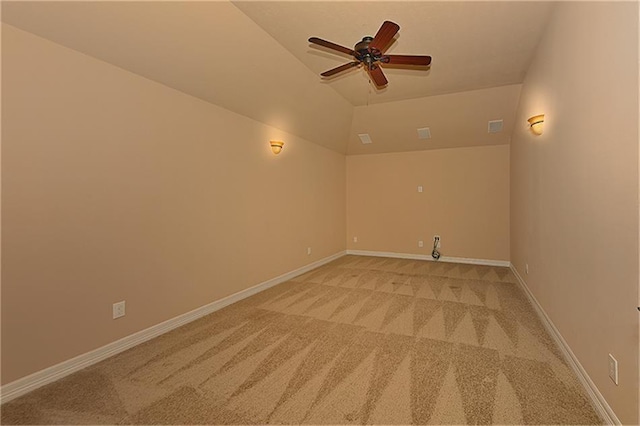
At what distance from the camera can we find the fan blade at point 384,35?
2.14m

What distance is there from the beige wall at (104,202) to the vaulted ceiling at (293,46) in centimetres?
20

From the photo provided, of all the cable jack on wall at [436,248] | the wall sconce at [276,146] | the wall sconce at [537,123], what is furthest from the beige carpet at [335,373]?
the cable jack on wall at [436,248]

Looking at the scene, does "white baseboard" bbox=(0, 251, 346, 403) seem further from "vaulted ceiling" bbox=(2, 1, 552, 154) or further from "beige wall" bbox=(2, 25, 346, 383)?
"vaulted ceiling" bbox=(2, 1, 552, 154)

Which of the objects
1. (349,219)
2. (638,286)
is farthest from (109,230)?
(349,219)

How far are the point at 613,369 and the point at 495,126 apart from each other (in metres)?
4.96

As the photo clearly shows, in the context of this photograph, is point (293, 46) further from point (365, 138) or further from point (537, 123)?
point (365, 138)

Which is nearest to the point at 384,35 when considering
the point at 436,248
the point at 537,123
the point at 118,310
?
the point at 537,123

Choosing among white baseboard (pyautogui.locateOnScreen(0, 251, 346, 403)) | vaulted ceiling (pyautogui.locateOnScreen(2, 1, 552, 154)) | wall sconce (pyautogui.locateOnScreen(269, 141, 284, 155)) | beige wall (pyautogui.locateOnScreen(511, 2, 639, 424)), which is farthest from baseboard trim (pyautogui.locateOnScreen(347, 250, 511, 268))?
white baseboard (pyautogui.locateOnScreen(0, 251, 346, 403))

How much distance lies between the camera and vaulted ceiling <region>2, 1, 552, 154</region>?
2.38 meters

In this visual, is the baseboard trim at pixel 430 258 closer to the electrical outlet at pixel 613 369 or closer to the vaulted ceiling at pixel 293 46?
the vaulted ceiling at pixel 293 46

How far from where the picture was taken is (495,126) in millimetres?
5652

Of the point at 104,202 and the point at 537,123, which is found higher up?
the point at 537,123

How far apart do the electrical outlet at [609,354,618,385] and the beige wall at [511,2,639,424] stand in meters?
0.04

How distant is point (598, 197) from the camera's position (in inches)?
71.9
